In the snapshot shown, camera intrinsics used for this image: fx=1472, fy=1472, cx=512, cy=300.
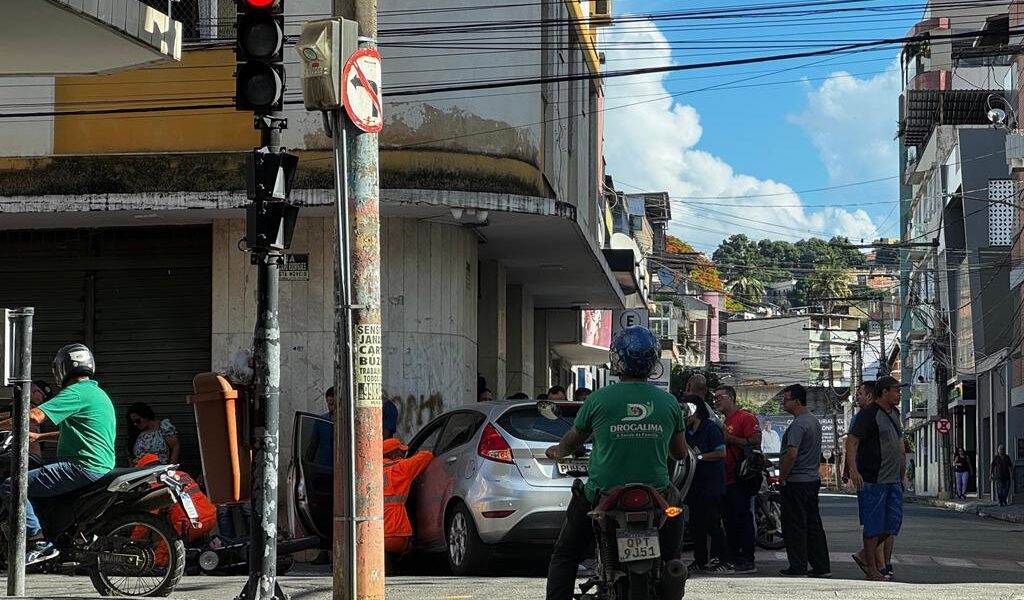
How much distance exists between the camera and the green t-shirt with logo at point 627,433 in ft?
22.3

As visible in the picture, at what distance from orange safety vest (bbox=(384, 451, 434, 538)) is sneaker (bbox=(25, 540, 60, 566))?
3474 mm

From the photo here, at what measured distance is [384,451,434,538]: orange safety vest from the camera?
13.1 metres

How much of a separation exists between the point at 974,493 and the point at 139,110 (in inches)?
1804

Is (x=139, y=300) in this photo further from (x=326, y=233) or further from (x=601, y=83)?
(x=601, y=83)

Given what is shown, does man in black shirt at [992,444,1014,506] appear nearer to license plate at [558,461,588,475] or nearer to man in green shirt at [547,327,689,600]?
license plate at [558,461,588,475]

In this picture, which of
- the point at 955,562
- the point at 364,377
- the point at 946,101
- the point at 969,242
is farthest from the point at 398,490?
the point at 946,101

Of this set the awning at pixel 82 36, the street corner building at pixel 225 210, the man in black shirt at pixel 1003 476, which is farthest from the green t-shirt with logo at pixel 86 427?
the man in black shirt at pixel 1003 476

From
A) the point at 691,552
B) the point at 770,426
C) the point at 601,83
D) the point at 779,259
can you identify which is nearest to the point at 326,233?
the point at 691,552

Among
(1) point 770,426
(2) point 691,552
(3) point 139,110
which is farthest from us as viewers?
(1) point 770,426

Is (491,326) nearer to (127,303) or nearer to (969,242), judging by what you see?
(127,303)

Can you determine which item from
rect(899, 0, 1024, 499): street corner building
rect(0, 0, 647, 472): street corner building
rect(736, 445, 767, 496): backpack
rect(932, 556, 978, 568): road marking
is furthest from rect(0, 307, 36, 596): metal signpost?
rect(899, 0, 1024, 499): street corner building

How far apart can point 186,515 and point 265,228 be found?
100.0 inches

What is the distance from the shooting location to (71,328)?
747 inches

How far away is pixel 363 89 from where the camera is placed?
859 centimetres
